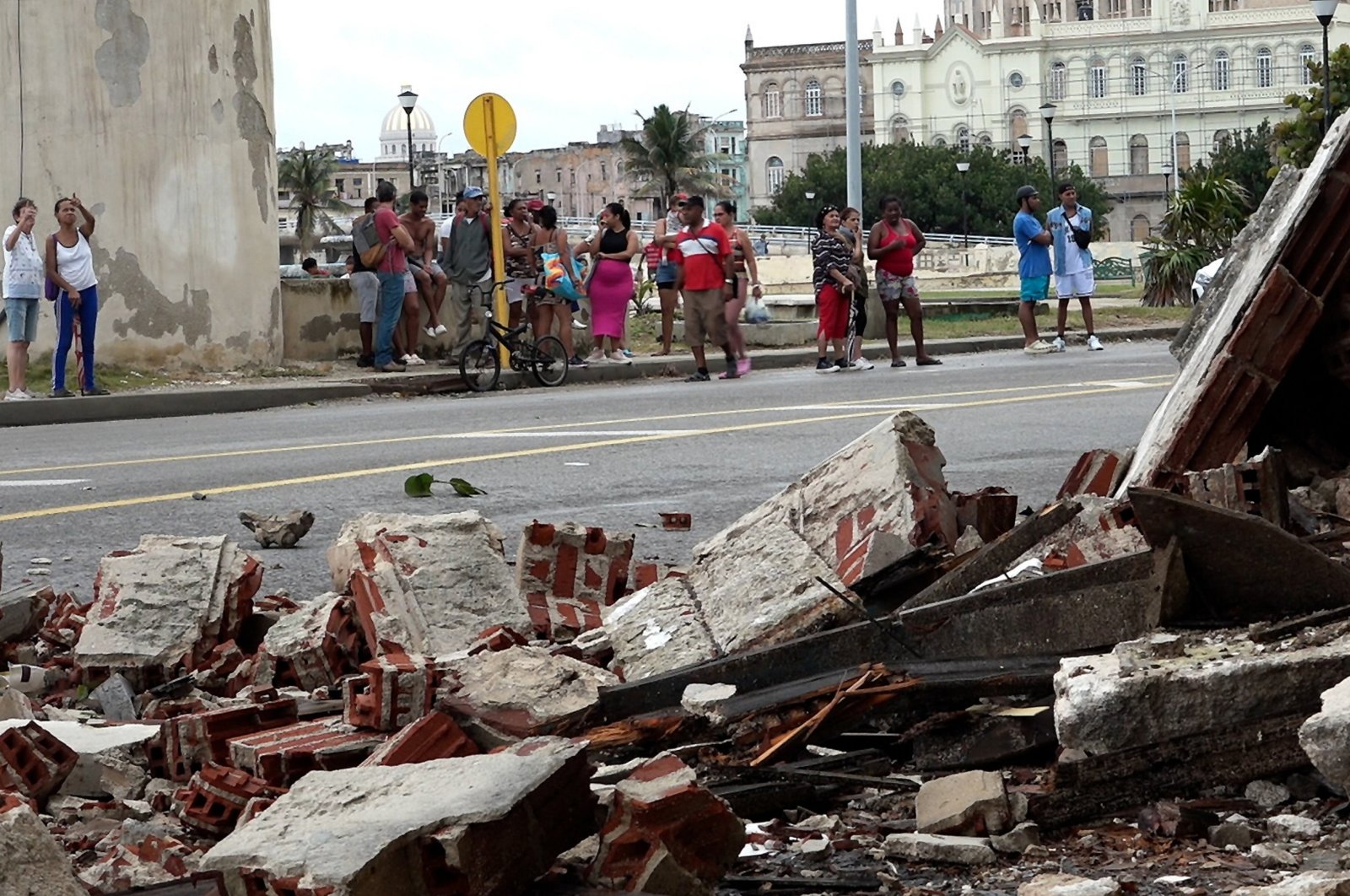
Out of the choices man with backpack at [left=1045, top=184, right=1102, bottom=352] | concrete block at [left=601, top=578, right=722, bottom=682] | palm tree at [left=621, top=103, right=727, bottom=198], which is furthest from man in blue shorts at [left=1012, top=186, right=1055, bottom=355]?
palm tree at [left=621, top=103, right=727, bottom=198]

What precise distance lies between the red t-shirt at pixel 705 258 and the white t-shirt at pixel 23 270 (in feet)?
18.8

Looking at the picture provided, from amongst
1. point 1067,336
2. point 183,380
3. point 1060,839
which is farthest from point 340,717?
point 1067,336

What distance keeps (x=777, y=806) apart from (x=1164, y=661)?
691mm

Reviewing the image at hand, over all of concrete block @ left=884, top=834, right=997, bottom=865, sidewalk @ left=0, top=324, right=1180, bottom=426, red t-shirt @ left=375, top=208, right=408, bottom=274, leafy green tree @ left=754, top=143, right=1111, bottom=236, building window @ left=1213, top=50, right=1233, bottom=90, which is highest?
building window @ left=1213, top=50, right=1233, bottom=90

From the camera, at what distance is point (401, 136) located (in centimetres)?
16138

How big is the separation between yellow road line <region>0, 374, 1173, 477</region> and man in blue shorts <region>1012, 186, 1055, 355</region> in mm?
4823

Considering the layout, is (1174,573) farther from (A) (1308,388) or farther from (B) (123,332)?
(B) (123,332)

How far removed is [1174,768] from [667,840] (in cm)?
85

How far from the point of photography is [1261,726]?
288cm

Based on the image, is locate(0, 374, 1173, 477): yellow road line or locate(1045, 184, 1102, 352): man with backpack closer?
locate(0, 374, 1173, 477): yellow road line

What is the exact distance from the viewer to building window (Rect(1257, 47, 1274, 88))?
129625mm

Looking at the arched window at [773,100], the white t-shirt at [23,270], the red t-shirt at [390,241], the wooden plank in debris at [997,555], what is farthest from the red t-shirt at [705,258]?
the arched window at [773,100]

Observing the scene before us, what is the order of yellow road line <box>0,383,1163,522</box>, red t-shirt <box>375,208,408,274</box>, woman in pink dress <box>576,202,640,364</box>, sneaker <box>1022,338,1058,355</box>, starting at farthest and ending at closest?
sneaker <box>1022,338,1058,355</box>
woman in pink dress <box>576,202,640,364</box>
red t-shirt <box>375,208,408,274</box>
yellow road line <box>0,383,1163,522</box>

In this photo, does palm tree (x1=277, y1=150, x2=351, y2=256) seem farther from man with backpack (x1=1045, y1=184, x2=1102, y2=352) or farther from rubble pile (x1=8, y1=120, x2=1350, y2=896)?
rubble pile (x1=8, y1=120, x2=1350, y2=896)
